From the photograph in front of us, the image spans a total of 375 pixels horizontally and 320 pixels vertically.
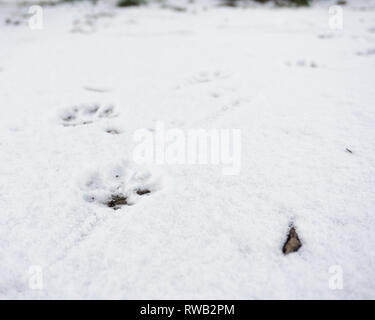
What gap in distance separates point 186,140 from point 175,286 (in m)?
1.14

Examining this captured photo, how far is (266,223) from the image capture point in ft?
4.75

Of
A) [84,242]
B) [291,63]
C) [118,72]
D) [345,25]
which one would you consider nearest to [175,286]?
[84,242]

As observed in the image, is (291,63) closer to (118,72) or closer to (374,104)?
(374,104)

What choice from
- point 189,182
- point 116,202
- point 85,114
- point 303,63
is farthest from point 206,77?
point 116,202

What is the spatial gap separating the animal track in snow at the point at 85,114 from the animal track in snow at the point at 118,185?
0.75m

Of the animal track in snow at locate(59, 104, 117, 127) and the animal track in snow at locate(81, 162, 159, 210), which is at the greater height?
the animal track in snow at locate(59, 104, 117, 127)

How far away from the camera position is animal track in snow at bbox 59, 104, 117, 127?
241cm

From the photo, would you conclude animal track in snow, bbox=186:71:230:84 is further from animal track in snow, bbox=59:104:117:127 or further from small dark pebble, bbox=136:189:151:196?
small dark pebble, bbox=136:189:151:196

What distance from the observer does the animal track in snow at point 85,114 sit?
2.41 metres
